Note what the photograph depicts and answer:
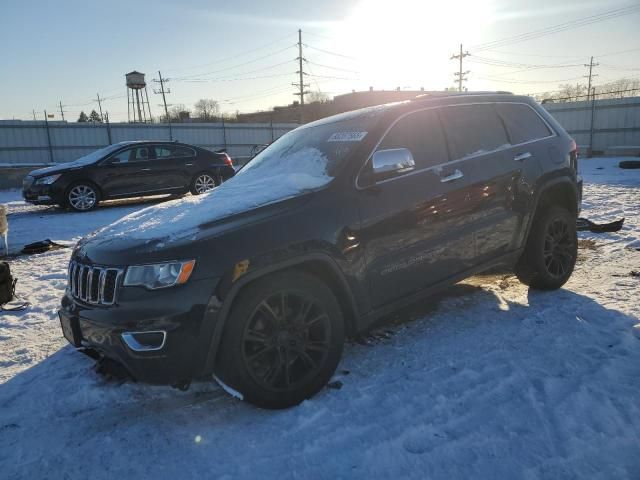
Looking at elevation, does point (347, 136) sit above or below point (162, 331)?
above

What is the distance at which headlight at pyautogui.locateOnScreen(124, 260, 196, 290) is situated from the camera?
249cm

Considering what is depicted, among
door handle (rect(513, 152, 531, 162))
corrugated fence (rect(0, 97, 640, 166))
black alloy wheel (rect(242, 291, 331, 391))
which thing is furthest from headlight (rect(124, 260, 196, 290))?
corrugated fence (rect(0, 97, 640, 166))

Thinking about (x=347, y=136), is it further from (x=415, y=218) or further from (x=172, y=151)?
(x=172, y=151)

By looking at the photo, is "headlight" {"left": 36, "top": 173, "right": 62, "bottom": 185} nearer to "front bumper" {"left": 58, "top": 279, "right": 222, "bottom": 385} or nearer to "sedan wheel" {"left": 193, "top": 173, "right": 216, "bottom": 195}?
"sedan wheel" {"left": 193, "top": 173, "right": 216, "bottom": 195}

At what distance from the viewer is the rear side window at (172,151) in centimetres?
1210

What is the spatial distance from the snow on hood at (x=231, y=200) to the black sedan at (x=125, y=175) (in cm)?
863

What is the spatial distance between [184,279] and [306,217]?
802 mm

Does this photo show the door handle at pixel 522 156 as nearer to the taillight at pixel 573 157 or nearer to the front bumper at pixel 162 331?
the taillight at pixel 573 157

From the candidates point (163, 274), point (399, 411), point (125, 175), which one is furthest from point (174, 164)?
point (399, 411)

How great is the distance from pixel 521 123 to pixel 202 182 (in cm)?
965

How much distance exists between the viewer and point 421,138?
3.62 metres

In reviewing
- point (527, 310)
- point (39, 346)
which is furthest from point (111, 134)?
point (527, 310)

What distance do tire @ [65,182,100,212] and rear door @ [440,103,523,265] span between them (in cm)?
975

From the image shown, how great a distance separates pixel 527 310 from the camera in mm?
4133
